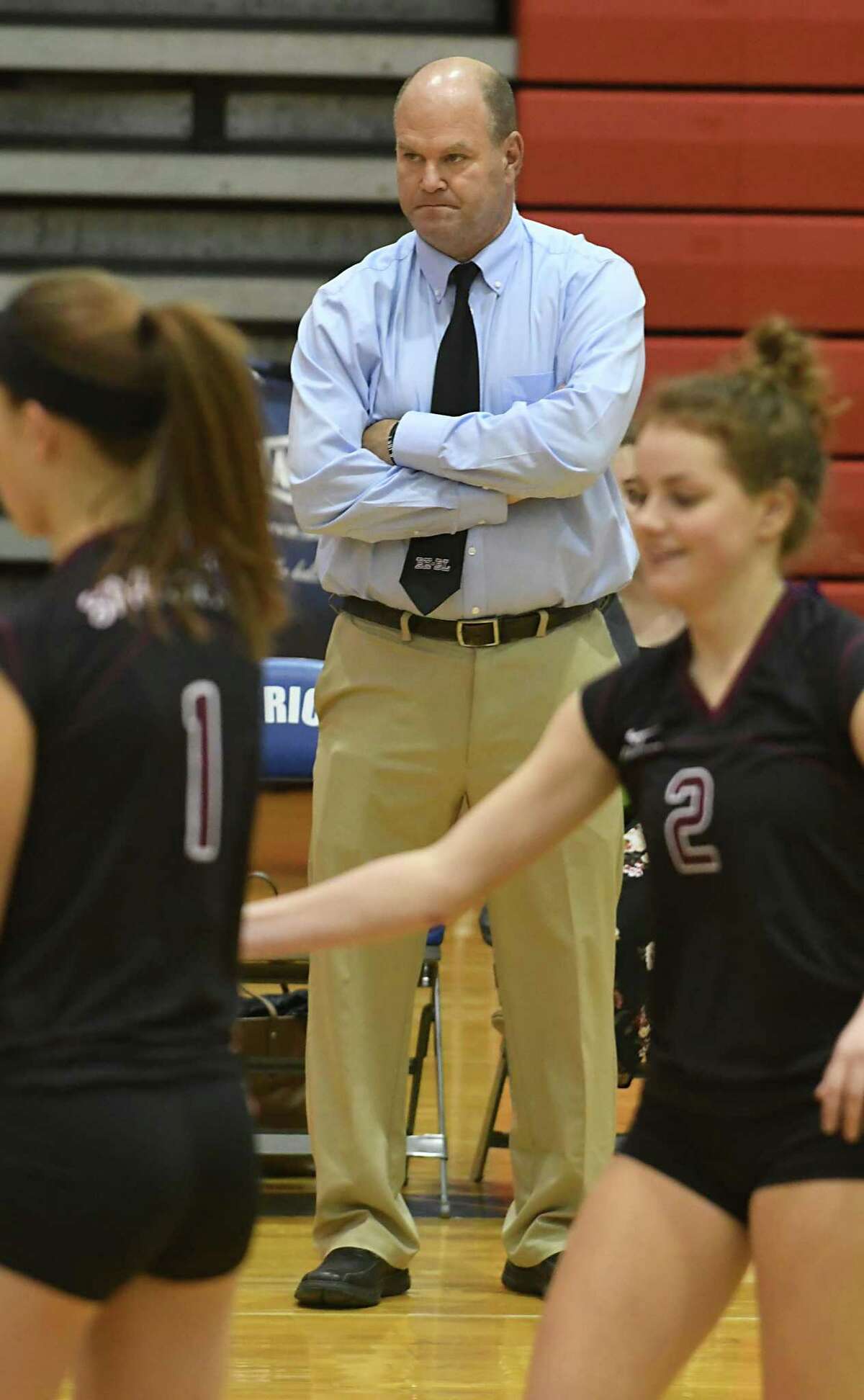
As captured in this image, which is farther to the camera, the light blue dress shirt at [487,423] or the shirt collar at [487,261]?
the shirt collar at [487,261]

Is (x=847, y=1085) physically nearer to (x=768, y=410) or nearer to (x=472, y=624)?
(x=768, y=410)

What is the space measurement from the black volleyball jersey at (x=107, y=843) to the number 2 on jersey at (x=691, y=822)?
0.53m

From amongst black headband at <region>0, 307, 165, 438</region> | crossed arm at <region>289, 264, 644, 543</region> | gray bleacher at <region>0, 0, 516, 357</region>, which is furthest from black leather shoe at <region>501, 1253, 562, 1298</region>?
gray bleacher at <region>0, 0, 516, 357</region>

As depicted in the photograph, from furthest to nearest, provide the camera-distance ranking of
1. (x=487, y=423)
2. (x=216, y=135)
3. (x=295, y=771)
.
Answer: (x=216, y=135), (x=295, y=771), (x=487, y=423)

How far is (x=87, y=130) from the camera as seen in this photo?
24.3 ft

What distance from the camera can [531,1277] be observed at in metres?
3.62

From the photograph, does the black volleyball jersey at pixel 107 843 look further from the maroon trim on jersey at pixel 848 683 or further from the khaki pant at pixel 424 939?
the khaki pant at pixel 424 939

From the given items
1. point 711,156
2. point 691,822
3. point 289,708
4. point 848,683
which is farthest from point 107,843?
point 711,156

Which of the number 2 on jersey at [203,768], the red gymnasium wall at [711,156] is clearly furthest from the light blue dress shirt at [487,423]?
the red gymnasium wall at [711,156]

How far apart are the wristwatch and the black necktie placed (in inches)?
3.7

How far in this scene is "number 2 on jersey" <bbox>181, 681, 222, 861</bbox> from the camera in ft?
5.48

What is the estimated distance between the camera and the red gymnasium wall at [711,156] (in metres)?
7.16

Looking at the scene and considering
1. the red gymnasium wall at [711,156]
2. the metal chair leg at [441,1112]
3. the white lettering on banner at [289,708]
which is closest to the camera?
the metal chair leg at [441,1112]

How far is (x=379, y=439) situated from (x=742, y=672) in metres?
1.71
